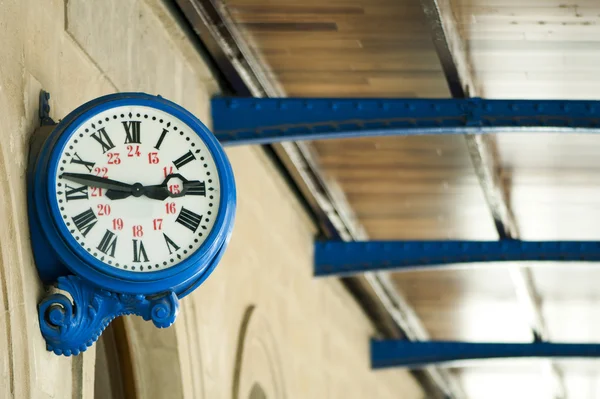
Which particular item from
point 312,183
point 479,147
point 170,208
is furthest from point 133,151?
point 312,183

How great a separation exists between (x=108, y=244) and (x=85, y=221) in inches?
5.9

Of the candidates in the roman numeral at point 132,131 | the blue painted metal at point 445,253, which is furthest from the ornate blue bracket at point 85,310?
the blue painted metal at point 445,253

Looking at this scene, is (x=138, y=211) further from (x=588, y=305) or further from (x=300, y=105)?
(x=588, y=305)

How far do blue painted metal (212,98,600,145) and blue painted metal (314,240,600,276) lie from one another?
11.0ft

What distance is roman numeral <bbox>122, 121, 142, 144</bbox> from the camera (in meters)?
6.23

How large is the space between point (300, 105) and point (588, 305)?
8.59m

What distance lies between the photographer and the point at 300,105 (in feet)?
32.7

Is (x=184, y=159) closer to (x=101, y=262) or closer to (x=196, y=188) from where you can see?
(x=196, y=188)

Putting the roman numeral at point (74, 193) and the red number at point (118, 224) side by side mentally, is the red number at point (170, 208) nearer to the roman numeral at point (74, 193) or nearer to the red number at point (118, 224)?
the red number at point (118, 224)

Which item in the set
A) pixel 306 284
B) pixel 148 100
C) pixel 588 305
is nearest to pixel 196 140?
pixel 148 100

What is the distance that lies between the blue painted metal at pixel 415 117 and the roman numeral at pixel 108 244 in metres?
3.96

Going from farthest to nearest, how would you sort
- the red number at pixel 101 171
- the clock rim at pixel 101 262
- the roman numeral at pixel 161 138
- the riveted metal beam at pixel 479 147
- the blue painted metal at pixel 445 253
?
the blue painted metal at pixel 445 253
the riveted metal beam at pixel 479 147
the roman numeral at pixel 161 138
the red number at pixel 101 171
the clock rim at pixel 101 262

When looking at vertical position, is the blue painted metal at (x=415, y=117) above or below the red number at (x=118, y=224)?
above

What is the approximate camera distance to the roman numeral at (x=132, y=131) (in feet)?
20.4
